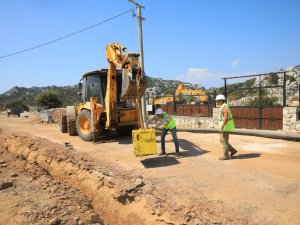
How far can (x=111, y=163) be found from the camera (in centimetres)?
820

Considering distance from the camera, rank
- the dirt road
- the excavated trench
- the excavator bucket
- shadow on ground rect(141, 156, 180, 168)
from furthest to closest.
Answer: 1. the excavator bucket
2. shadow on ground rect(141, 156, 180, 168)
3. the excavated trench
4. the dirt road

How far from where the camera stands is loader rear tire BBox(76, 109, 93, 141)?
1186cm

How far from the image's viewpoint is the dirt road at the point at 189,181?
4922 mm

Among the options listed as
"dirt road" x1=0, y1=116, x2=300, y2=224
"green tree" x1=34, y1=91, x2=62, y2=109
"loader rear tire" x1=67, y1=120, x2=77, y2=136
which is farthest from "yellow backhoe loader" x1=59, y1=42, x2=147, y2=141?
"green tree" x1=34, y1=91, x2=62, y2=109

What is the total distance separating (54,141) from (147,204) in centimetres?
→ 752

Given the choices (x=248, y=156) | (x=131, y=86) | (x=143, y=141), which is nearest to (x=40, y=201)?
(x=143, y=141)

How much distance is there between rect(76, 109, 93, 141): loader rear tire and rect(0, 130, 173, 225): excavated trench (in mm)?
1319

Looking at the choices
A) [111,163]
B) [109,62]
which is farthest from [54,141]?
[111,163]

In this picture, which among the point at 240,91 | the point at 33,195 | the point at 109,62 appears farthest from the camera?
the point at 240,91

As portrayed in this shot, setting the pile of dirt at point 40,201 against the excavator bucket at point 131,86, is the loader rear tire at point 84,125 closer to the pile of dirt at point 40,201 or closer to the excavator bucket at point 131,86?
the excavator bucket at point 131,86

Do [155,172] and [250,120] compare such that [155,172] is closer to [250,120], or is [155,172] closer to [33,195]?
[33,195]

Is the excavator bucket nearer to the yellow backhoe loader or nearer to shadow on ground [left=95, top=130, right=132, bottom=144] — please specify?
the yellow backhoe loader

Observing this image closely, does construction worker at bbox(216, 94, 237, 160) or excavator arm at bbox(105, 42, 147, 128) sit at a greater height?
excavator arm at bbox(105, 42, 147, 128)

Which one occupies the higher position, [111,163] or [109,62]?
[109,62]
